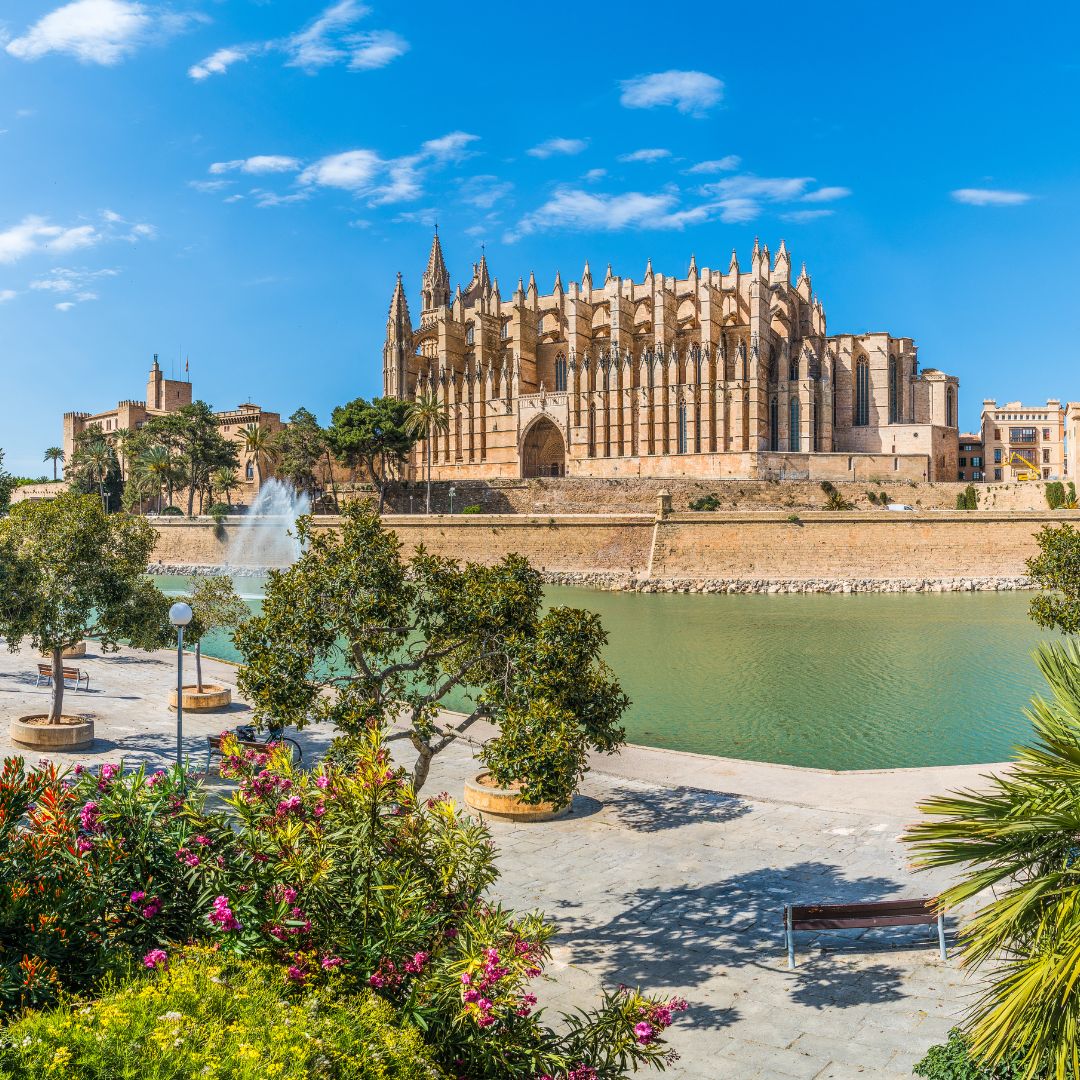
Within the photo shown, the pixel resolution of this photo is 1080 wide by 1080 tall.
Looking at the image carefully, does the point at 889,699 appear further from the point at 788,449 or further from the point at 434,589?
the point at 788,449

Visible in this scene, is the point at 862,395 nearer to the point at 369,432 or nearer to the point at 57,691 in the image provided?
the point at 369,432

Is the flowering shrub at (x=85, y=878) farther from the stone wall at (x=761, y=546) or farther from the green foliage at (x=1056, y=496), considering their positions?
the green foliage at (x=1056, y=496)

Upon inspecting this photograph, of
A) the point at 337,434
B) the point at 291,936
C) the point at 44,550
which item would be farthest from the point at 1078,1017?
the point at 337,434

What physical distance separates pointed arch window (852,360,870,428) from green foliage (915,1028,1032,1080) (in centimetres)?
5571

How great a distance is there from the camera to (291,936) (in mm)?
4207

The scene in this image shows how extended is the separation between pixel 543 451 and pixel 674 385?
10726 millimetres

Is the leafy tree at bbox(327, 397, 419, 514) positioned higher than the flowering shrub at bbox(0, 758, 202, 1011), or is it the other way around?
the leafy tree at bbox(327, 397, 419, 514)

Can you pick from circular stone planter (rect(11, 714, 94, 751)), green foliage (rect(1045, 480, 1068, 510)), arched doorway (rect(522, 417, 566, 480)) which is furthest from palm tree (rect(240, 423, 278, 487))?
Answer: circular stone planter (rect(11, 714, 94, 751))

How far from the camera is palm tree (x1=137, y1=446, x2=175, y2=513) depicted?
5744cm

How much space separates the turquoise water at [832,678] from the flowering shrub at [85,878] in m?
6.95

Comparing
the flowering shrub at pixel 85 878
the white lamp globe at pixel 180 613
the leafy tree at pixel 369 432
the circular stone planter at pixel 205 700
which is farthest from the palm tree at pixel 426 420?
the flowering shrub at pixel 85 878

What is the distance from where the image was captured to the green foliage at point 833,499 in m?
47.4

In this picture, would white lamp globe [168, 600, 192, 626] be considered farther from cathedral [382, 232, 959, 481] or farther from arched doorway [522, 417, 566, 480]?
arched doorway [522, 417, 566, 480]

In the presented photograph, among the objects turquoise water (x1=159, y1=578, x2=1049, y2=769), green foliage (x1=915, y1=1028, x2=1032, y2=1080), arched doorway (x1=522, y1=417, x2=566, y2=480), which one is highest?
arched doorway (x1=522, y1=417, x2=566, y2=480)
